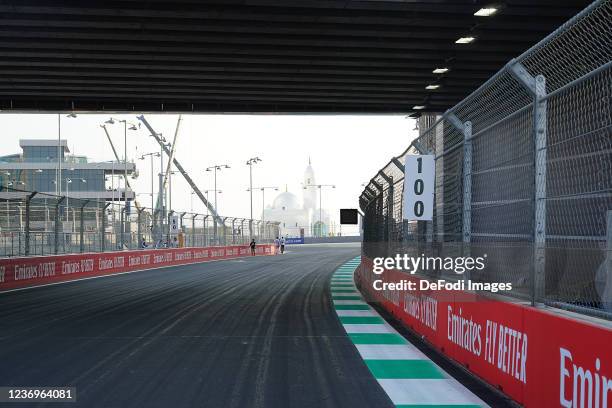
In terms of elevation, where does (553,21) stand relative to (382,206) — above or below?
above

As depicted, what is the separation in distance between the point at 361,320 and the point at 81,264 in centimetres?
1445

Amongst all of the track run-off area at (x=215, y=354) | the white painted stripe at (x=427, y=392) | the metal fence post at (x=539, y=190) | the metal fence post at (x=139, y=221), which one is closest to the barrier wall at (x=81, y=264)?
the metal fence post at (x=139, y=221)

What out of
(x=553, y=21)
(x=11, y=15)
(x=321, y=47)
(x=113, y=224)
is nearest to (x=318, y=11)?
(x=321, y=47)

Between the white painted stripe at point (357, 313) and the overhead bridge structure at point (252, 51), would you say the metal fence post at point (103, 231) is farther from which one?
the white painted stripe at point (357, 313)

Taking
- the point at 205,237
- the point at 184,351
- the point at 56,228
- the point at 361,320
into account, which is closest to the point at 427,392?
the point at 184,351

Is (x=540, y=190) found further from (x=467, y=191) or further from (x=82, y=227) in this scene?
(x=82, y=227)

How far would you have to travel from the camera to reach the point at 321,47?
15297 mm

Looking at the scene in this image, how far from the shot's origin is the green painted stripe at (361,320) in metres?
11.9

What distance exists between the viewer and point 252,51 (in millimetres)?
15391

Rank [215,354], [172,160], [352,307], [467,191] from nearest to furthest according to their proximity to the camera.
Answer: [467,191]
[215,354]
[352,307]
[172,160]

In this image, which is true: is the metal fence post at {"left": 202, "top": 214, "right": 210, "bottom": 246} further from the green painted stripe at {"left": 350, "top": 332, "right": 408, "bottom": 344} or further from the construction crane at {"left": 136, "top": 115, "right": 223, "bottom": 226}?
the green painted stripe at {"left": 350, "top": 332, "right": 408, "bottom": 344}

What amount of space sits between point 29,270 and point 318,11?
12.1 metres

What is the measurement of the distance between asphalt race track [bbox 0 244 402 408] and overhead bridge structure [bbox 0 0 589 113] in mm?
5459

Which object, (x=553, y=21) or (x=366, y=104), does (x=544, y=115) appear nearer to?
(x=553, y=21)
